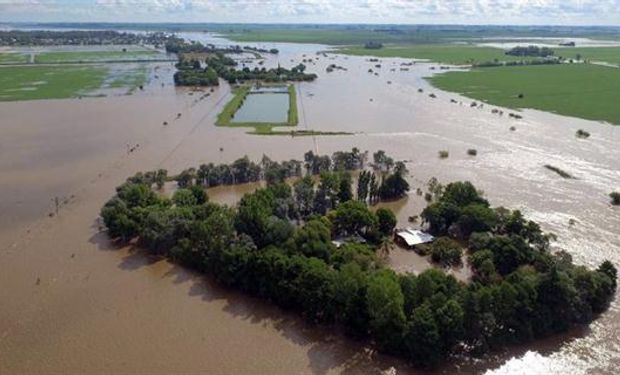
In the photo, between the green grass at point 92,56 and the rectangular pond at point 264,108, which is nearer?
the rectangular pond at point 264,108

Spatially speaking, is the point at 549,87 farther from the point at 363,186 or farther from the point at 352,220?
the point at 352,220

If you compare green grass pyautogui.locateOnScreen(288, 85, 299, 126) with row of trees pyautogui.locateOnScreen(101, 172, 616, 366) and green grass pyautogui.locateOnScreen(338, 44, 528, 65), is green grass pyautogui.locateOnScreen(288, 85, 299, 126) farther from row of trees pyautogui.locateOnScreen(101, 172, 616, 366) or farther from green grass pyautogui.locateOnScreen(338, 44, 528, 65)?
green grass pyautogui.locateOnScreen(338, 44, 528, 65)

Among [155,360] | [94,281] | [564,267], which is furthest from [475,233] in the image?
[94,281]

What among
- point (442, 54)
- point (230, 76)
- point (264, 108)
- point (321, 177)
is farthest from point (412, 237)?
point (442, 54)

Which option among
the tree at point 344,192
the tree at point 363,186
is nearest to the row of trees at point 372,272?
the tree at point 344,192

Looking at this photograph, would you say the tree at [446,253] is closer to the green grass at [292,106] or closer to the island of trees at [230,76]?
the green grass at [292,106]

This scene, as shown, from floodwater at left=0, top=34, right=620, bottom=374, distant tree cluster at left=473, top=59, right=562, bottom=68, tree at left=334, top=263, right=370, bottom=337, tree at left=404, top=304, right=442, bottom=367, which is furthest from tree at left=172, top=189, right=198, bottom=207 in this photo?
distant tree cluster at left=473, top=59, right=562, bottom=68

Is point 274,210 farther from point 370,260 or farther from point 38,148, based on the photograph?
point 38,148
